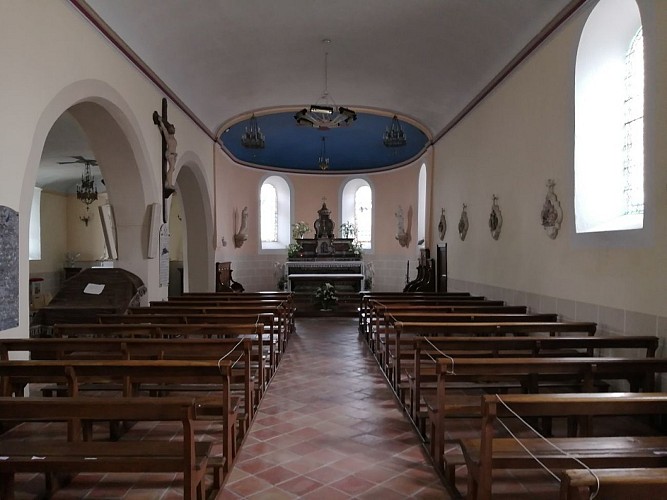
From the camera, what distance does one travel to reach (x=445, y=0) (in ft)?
25.9

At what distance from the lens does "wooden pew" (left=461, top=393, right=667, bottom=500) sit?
2660 millimetres

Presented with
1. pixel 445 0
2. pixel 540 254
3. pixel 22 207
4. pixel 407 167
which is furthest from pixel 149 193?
pixel 407 167

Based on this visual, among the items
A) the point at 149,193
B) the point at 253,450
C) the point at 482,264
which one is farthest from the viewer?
the point at 482,264

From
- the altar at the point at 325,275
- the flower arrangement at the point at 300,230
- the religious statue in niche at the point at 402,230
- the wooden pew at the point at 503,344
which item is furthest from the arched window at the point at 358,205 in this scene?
the wooden pew at the point at 503,344

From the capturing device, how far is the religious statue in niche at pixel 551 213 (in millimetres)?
7215

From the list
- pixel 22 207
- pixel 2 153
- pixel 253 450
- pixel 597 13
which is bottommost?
pixel 253 450

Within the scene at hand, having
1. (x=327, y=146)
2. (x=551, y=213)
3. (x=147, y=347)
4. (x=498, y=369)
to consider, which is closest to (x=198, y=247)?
(x=327, y=146)

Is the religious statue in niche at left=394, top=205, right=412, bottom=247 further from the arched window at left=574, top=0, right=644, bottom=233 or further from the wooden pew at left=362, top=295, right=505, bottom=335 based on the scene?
the arched window at left=574, top=0, right=644, bottom=233

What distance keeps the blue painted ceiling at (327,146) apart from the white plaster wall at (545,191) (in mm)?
4370

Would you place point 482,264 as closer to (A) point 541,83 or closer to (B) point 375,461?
(A) point 541,83

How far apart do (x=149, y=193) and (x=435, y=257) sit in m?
7.72

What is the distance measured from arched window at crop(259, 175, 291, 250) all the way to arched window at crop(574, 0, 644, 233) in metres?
13.9

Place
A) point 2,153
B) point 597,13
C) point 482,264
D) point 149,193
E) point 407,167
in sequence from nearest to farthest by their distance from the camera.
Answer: point 2,153
point 597,13
point 149,193
point 482,264
point 407,167

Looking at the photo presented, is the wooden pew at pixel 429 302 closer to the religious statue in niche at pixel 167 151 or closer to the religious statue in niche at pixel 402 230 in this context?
the religious statue in niche at pixel 167 151
